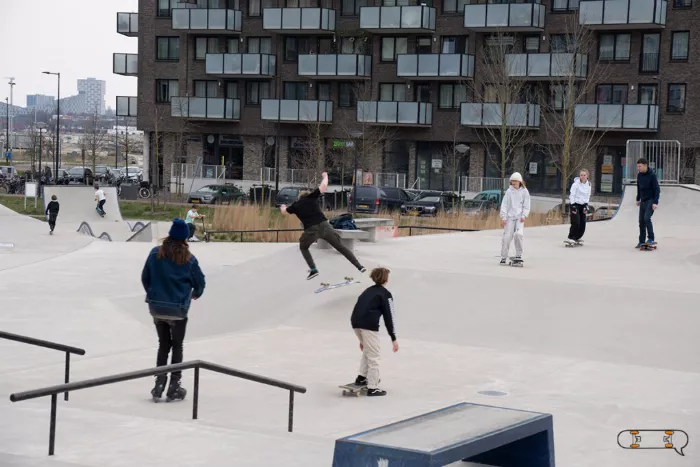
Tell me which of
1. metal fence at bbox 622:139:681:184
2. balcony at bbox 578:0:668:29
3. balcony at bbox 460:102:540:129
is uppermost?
balcony at bbox 578:0:668:29

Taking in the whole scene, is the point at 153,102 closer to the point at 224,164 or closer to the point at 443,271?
the point at 224,164

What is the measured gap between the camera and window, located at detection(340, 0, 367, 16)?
57.1m

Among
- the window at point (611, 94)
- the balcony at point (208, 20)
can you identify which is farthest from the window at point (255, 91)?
the window at point (611, 94)

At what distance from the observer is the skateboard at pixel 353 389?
11773 millimetres

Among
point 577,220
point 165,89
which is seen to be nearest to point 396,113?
point 165,89

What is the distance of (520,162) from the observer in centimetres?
5247

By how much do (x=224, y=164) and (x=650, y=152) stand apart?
108 ft

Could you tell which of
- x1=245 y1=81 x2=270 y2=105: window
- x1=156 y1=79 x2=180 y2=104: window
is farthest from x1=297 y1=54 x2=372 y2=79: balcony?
x1=156 y1=79 x2=180 y2=104: window

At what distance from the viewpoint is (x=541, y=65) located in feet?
164

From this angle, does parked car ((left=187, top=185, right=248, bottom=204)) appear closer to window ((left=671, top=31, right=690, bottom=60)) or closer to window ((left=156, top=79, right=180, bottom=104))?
window ((left=156, top=79, right=180, bottom=104))

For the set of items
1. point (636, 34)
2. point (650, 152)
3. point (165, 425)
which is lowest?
point (165, 425)

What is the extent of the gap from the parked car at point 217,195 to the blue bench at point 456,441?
44230 mm

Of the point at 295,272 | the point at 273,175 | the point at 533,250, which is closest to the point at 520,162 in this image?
the point at 273,175

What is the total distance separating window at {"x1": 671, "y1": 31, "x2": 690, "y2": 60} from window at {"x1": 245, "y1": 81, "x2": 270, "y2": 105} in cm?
2228
